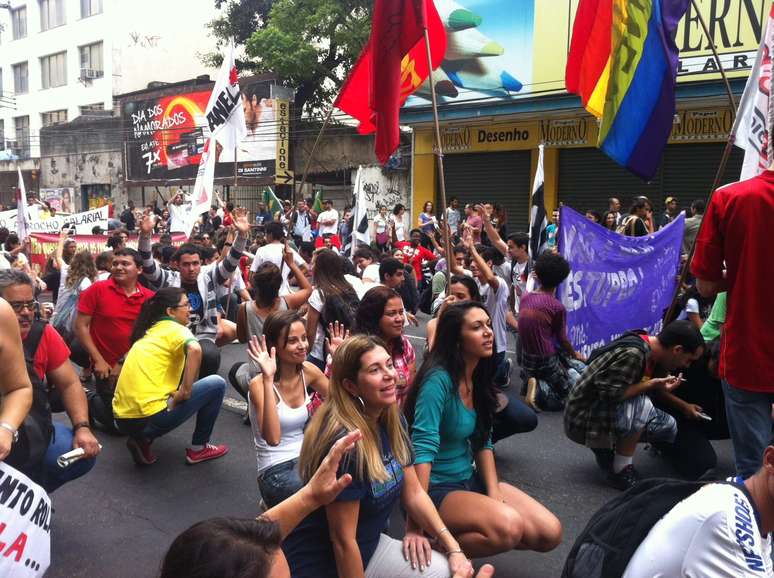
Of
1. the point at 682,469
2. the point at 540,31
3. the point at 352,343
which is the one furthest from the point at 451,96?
the point at 352,343

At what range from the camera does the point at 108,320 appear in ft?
19.0

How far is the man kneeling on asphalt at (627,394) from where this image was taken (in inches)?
168

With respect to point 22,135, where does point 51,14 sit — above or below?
above

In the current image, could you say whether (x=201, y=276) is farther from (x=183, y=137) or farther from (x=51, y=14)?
(x=51, y=14)

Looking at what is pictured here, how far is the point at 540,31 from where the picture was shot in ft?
60.6

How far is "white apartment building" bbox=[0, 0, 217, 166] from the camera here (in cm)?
3675

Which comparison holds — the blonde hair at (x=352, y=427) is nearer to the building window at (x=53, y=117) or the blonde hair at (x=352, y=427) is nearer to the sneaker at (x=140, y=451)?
the sneaker at (x=140, y=451)

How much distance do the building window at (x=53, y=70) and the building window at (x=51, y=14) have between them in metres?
1.70

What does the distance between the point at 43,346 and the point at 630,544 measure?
2.97m

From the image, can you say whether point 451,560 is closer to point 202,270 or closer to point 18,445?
point 18,445

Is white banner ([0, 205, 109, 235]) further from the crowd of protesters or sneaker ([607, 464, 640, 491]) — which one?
sneaker ([607, 464, 640, 491])


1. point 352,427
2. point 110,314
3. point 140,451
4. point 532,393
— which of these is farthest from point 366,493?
point 110,314

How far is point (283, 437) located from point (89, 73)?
127 ft

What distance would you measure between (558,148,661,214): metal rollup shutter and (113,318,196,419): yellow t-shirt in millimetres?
14063
